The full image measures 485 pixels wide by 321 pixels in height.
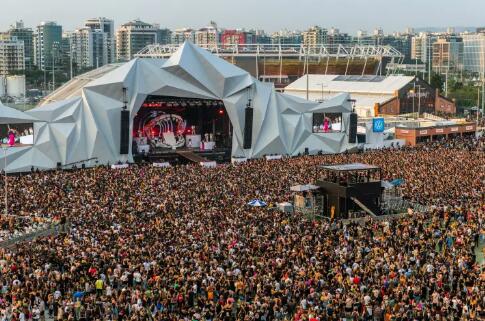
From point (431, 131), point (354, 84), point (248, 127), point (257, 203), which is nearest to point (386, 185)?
point (257, 203)

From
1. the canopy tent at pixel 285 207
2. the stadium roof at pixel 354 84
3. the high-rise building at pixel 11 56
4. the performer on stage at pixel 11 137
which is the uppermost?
the high-rise building at pixel 11 56

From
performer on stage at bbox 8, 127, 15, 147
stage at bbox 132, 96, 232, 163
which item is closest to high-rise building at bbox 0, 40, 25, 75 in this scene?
stage at bbox 132, 96, 232, 163

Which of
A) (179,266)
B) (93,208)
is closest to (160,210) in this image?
(93,208)

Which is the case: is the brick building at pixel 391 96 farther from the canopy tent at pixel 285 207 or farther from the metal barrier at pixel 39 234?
the metal barrier at pixel 39 234

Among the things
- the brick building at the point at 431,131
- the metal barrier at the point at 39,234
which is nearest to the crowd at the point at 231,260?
the metal barrier at the point at 39,234


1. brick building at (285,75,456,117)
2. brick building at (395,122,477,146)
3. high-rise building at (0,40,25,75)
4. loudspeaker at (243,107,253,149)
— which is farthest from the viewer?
high-rise building at (0,40,25,75)

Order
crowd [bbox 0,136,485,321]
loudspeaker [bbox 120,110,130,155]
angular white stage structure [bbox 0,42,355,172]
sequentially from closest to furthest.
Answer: crowd [bbox 0,136,485,321] → angular white stage structure [bbox 0,42,355,172] → loudspeaker [bbox 120,110,130,155]

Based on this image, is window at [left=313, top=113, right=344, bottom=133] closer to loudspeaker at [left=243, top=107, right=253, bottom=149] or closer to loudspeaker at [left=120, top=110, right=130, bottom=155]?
loudspeaker at [left=243, top=107, right=253, bottom=149]
